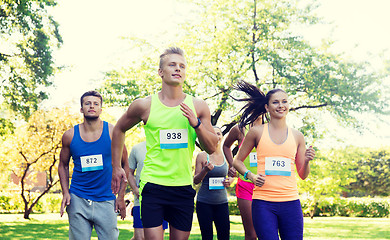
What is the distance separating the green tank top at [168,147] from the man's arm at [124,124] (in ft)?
0.31

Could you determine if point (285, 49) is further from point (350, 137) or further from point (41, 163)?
point (41, 163)

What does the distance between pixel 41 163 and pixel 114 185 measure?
Result: 21.2m

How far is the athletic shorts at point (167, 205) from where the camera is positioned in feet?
13.1

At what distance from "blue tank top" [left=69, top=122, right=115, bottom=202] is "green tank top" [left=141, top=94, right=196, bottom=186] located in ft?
4.95

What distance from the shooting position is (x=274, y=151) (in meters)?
5.01

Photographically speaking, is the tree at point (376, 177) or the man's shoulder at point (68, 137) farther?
the tree at point (376, 177)

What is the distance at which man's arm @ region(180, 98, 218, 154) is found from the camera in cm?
381

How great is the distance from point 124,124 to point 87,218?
64.2 inches

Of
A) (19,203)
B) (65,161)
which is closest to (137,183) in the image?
(65,161)

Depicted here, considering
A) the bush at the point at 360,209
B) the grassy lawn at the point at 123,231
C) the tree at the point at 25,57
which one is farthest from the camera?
the bush at the point at 360,209

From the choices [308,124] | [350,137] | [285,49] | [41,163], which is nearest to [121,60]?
[41,163]

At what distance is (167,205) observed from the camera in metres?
4.03

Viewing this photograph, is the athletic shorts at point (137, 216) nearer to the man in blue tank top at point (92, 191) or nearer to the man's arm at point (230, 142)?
the man's arm at point (230, 142)

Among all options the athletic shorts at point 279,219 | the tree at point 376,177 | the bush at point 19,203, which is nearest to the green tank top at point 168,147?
the athletic shorts at point 279,219
